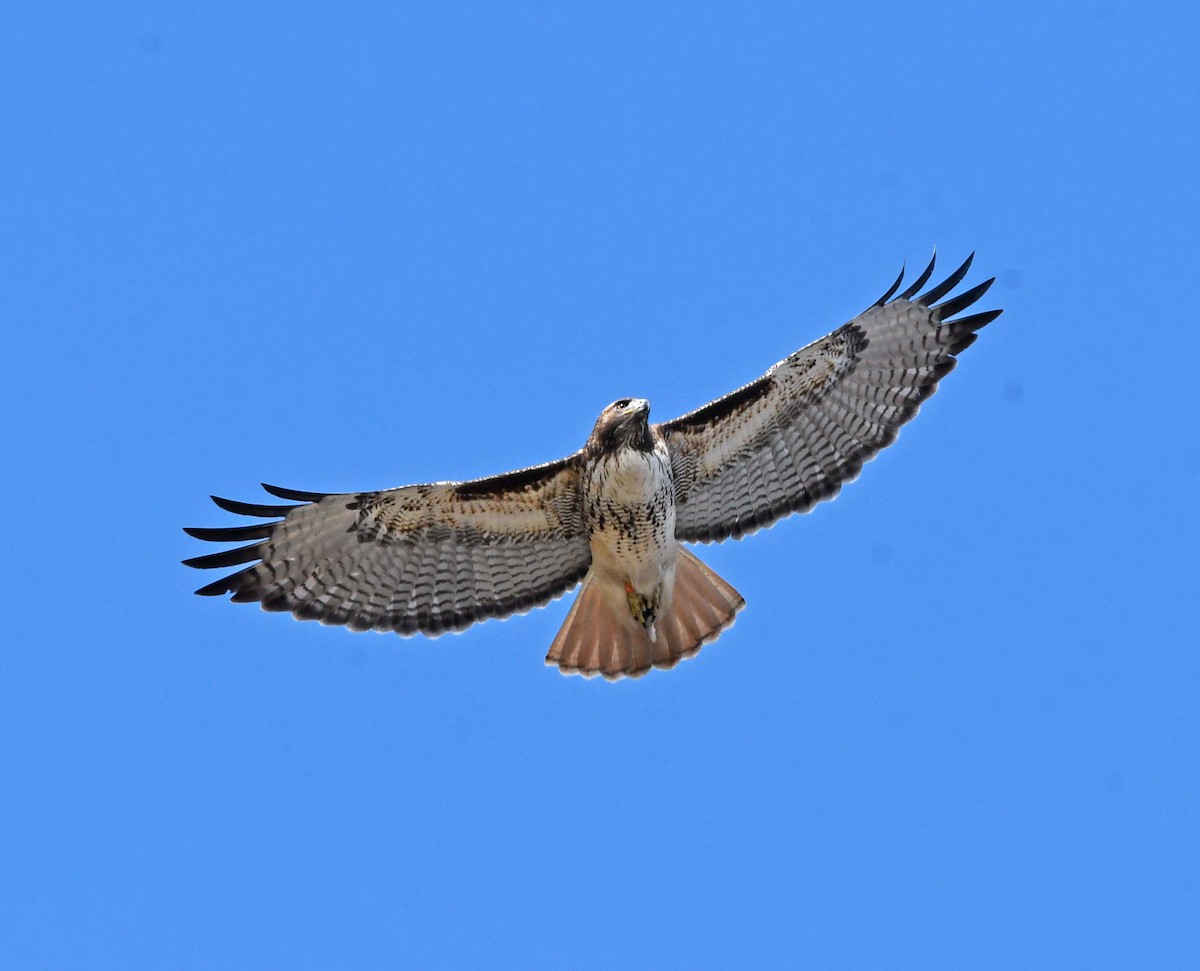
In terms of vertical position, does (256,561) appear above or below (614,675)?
above

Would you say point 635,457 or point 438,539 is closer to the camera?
point 635,457

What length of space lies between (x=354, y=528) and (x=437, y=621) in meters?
0.91

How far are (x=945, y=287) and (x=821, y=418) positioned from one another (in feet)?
4.12

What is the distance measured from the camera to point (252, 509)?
41.5 feet

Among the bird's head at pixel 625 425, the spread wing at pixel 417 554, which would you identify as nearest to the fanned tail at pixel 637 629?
the spread wing at pixel 417 554

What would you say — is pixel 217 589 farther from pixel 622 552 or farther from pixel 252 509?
pixel 622 552

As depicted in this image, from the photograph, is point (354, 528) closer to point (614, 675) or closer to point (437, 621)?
point (437, 621)

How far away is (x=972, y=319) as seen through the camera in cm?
1316

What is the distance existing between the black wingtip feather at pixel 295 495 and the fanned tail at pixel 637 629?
2.00 m

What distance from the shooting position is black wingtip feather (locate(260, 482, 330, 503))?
12.4 m

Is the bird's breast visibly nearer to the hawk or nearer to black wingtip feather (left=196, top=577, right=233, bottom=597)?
the hawk

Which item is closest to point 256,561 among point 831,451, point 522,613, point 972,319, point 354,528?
point 354,528

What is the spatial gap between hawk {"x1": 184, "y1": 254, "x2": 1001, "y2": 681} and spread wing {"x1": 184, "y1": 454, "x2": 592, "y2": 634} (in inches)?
0.4

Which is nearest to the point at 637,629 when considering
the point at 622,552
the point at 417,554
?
the point at 622,552
